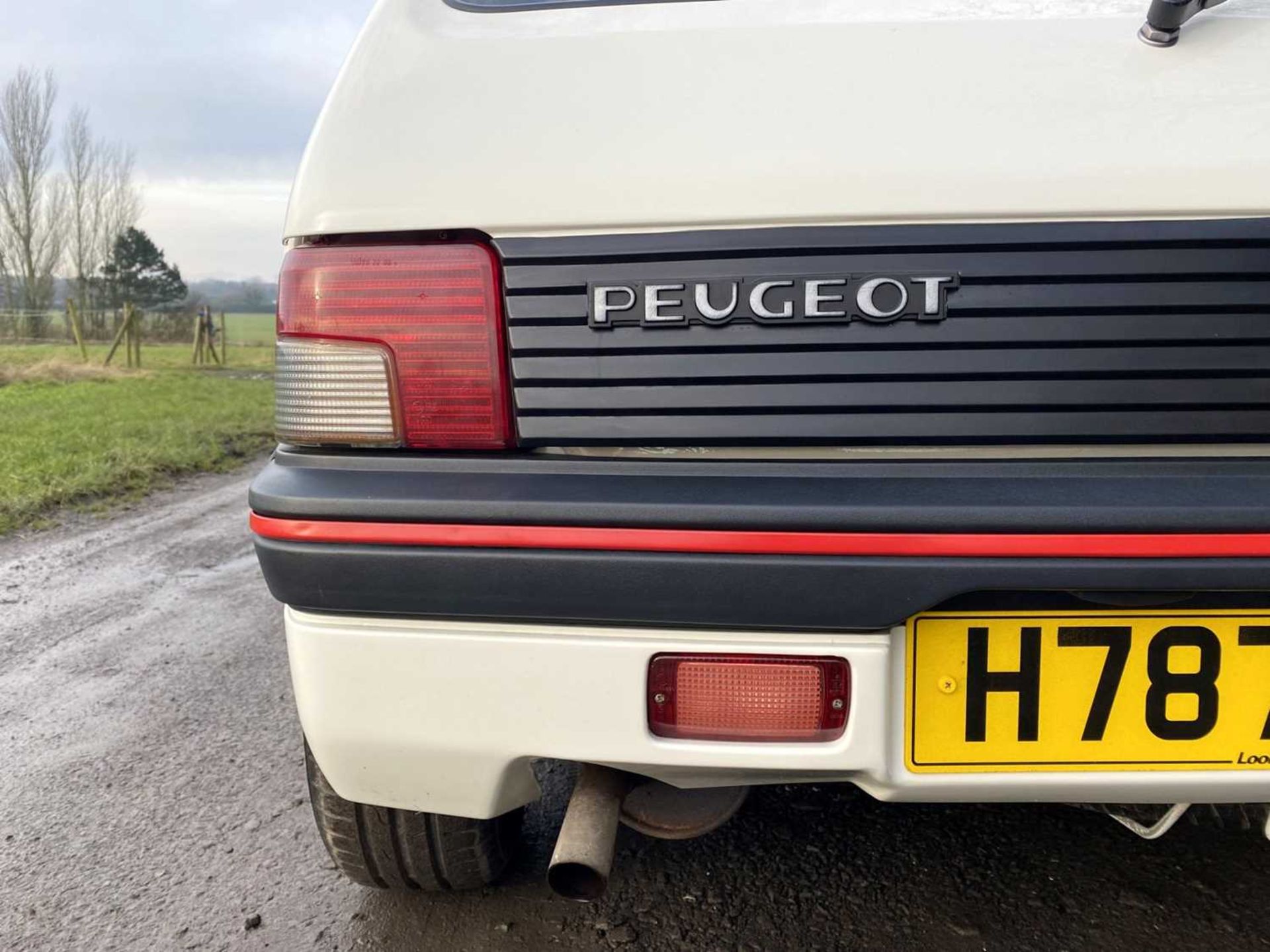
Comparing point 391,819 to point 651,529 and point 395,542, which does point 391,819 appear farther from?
point 651,529

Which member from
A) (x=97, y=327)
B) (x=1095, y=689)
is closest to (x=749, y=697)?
(x=1095, y=689)

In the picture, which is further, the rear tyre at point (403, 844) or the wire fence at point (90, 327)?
the wire fence at point (90, 327)

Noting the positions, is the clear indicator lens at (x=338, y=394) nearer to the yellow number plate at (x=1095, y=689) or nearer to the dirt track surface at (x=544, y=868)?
the yellow number plate at (x=1095, y=689)

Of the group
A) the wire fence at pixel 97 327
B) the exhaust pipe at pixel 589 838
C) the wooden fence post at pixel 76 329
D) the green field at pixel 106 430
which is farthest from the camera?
the wire fence at pixel 97 327

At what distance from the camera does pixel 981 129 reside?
1.23 meters

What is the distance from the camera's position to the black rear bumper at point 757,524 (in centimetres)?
120

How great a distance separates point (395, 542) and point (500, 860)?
2.62 ft

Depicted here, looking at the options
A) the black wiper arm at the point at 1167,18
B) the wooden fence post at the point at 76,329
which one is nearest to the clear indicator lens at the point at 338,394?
the black wiper arm at the point at 1167,18

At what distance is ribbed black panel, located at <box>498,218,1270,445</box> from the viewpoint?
4.00 feet

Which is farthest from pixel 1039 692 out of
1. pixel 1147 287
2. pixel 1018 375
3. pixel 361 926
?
pixel 361 926

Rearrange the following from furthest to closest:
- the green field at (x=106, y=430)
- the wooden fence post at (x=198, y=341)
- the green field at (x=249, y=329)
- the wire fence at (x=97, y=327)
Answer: the green field at (x=249, y=329)
the wire fence at (x=97, y=327)
the wooden fence post at (x=198, y=341)
the green field at (x=106, y=430)

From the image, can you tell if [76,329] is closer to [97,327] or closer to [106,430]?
[97,327]

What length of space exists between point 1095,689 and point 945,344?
0.48 metres

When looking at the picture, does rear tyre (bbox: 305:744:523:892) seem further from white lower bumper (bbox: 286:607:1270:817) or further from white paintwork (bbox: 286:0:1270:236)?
white paintwork (bbox: 286:0:1270:236)
